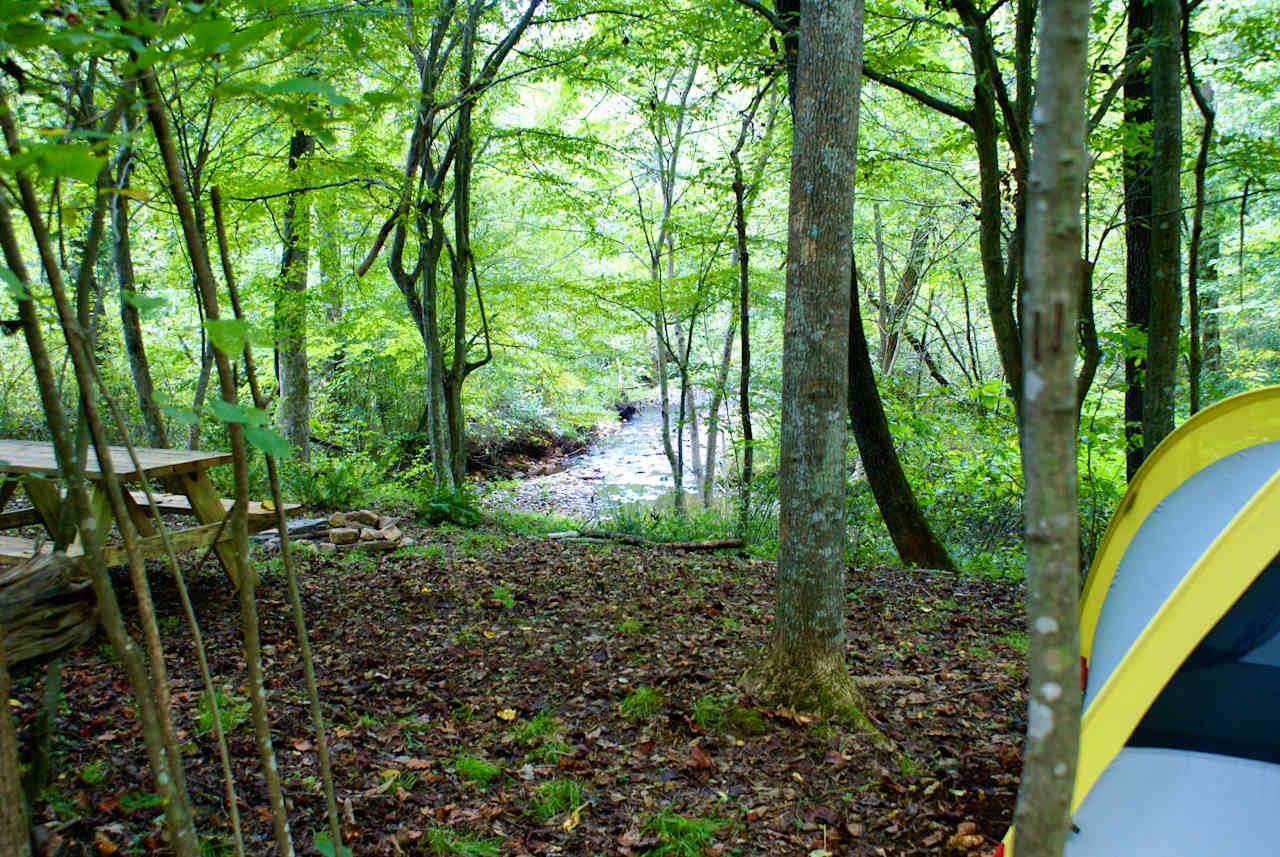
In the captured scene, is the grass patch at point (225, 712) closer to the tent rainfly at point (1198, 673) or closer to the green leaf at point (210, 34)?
the green leaf at point (210, 34)

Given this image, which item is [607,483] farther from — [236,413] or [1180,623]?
[236,413]

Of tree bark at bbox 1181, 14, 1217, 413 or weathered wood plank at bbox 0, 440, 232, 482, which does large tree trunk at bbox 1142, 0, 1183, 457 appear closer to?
tree bark at bbox 1181, 14, 1217, 413

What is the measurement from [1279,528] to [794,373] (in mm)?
1543

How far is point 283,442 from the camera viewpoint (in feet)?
3.34

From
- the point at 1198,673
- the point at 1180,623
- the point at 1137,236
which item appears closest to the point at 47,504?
the point at 1180,623

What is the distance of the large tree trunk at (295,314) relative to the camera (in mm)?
7732

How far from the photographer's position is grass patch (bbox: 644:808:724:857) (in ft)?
7.33

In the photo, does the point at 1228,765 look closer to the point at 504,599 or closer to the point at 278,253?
the point at 504,599

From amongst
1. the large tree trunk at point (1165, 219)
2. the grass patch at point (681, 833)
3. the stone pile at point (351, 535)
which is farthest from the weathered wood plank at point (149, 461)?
the large tree trunk at point (1165, 219)

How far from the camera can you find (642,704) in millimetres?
3068

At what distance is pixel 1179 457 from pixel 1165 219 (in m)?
2.36

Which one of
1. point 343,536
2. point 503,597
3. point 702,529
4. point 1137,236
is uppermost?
point 1137,236

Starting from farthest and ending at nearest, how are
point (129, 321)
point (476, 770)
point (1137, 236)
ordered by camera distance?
point (129, 321) → point (1137, 236) → point (476, 770)

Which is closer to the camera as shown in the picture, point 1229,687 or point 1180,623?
point 1180,623
